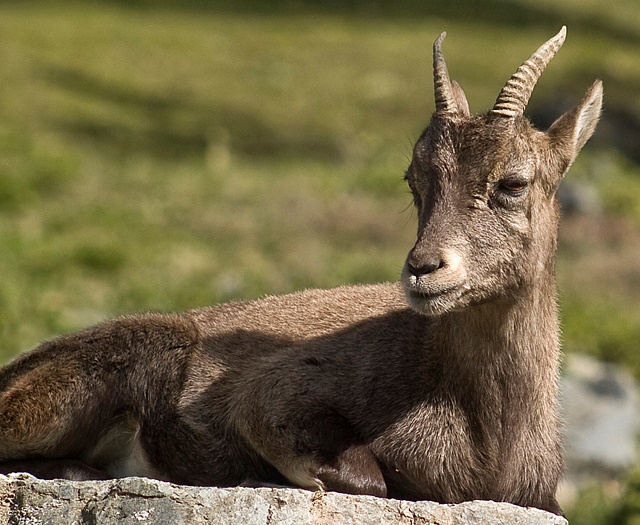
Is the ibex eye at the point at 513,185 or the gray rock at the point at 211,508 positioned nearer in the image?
the gray rock at the point at 211,508

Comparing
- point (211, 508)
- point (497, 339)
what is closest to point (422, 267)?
point (497, 339)

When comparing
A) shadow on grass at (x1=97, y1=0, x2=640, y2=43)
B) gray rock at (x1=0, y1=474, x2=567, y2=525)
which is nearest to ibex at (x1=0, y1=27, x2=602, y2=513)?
gray rock at (x1=0, y1=474, x2=567, y2=525)

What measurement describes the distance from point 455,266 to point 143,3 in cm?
2845

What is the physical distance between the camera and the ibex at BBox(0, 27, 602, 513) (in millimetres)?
7047

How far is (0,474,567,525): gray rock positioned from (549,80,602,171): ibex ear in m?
2.27

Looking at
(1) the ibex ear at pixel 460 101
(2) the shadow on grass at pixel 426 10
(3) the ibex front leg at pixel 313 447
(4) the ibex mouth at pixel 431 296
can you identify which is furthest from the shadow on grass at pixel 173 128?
(4) the ibex mouth at pixel 431 296

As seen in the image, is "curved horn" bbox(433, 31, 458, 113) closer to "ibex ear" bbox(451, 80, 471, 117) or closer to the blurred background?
"ibex ear" bbox(451, 80, 471, 117)

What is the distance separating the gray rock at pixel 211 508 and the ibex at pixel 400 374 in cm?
67

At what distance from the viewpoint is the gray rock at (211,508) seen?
611 cm

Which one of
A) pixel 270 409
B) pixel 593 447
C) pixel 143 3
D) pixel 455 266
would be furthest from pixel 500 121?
pixel 143 3

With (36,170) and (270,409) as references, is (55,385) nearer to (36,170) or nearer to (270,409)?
(270,409)

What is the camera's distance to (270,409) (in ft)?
24.1

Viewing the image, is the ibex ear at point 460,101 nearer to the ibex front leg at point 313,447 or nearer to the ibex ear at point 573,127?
the ibex ear at point 573,127

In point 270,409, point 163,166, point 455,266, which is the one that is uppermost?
point 455,266
